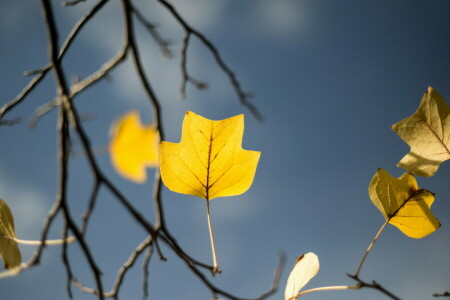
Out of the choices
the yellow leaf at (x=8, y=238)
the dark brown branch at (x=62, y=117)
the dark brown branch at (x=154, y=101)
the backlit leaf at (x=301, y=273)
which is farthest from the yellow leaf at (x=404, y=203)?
the yellow leaf at (x=8, y=238)

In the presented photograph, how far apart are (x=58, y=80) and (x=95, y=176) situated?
163 millimetres

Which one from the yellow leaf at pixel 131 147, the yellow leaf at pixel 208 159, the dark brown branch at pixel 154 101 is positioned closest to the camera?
the yellow leaf at pixel 131 147

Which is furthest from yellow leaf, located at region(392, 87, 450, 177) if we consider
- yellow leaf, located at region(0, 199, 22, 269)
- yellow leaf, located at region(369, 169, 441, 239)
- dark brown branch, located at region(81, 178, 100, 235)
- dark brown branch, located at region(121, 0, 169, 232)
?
yellow leaf, located at region(0, 199, 22, 269)

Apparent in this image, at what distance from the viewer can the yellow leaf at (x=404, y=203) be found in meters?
0.83

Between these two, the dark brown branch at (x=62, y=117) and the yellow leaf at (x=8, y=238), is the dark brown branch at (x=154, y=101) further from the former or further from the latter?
the yellow leaf at (x=8, y=238)

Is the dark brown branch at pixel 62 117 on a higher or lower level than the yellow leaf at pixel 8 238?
higher

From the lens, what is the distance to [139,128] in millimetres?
419

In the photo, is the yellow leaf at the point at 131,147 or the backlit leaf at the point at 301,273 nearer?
the yellow leaf at the point at 131,147

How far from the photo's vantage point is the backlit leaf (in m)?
0.80

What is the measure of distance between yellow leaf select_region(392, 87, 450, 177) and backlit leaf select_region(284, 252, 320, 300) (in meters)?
0.30

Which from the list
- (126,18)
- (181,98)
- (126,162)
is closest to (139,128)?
(126,162)

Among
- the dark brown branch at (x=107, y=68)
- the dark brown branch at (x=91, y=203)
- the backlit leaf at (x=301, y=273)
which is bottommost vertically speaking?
the backlit leaf at (x=301, y=273)

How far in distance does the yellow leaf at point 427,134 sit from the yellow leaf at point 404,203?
4 cm

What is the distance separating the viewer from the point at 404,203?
0.87 metres
